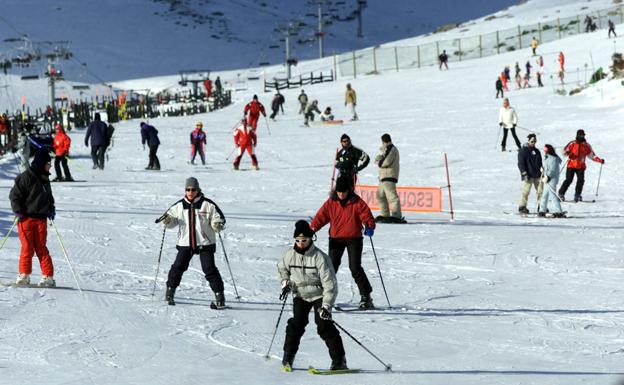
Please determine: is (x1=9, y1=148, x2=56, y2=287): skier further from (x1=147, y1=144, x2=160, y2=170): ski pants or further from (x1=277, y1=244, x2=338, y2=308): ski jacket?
(x1=147, y1=144, x2=160, y2=170): ski pants

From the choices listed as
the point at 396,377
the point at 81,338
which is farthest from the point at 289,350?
the point at 81,338

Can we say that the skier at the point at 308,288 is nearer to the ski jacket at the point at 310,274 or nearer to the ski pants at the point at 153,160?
the ski jacket at the point at 310,274

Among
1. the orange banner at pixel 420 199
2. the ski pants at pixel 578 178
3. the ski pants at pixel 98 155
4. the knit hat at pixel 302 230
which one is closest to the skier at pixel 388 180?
the orange banner at pixel 420 199

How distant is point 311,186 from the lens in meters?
21.7

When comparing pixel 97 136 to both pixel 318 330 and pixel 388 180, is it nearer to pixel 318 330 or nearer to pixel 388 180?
pixel 388 180

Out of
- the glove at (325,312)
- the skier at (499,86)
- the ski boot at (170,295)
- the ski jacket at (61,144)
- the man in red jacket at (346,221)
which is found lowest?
the ski boot at (170,295)

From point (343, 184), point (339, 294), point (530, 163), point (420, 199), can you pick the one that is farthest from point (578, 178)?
point (343, 184)

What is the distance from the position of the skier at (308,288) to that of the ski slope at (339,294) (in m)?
0.22

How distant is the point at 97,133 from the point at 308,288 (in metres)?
16.9

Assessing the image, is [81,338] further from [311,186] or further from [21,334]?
[311,186]

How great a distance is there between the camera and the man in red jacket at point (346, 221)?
9297 mm

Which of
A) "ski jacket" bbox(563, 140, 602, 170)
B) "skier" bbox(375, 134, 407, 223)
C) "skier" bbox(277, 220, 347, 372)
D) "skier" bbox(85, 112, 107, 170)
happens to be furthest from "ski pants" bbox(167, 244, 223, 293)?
"skier" bbox(85, 112, 107, 170)

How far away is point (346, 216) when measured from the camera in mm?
9477

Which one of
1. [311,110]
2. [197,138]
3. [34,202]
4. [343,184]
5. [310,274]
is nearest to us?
[310,274]
